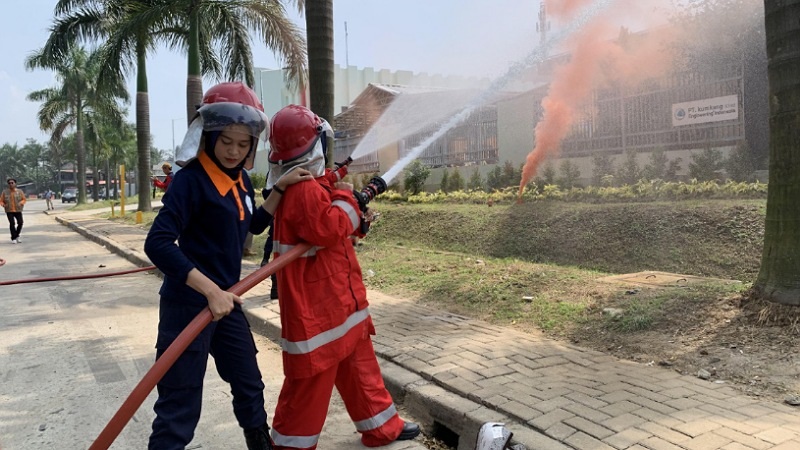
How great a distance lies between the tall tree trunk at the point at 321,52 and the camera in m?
6.16

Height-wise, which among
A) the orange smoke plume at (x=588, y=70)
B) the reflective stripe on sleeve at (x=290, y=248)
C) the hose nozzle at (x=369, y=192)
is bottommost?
the reflective stripe on sleeve at (x=290, y=248)

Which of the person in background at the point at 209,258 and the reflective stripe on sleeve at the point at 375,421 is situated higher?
the person in background at the point at 209,258

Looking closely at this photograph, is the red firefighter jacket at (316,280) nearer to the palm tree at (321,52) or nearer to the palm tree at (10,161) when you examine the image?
the palm tree at (321,52)

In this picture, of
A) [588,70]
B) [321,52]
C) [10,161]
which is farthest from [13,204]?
[10,161]

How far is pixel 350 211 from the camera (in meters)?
2.65

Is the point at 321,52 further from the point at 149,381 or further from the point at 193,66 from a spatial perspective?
the point at 193,66

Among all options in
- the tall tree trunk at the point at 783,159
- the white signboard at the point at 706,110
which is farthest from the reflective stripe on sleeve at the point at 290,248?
the white signboard at the point at 706,110

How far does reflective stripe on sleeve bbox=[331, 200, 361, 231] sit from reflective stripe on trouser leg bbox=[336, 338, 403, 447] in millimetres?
650

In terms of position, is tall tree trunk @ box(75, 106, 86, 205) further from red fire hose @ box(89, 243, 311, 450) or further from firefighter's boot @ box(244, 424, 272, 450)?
red fire hose @ box(89, 243, 311, 450)

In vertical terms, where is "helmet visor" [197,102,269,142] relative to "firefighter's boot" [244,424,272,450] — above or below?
above

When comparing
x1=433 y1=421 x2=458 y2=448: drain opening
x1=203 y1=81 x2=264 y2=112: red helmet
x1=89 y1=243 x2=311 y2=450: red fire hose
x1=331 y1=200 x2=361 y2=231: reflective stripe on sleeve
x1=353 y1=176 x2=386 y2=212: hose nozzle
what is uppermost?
x1=203 y1=81 x2=264 y2=112: red helmet

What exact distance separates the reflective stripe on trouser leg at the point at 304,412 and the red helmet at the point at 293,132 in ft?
3.41

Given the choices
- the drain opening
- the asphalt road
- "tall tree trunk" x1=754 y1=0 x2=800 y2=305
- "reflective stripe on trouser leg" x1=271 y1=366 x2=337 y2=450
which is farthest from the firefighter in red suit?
"tall tree trunk" x1=754 y1=0 x2=800 y2=305

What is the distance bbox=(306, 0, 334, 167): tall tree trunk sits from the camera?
6.16 m
